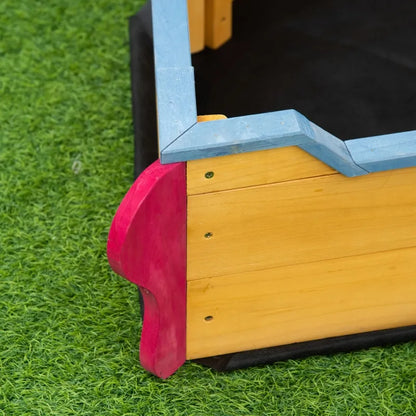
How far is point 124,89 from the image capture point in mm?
2357

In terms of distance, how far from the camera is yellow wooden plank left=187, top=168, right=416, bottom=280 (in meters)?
1.34

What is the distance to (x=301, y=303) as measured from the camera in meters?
1.60

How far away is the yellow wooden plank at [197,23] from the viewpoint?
212 cm

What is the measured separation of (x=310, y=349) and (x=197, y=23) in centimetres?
102

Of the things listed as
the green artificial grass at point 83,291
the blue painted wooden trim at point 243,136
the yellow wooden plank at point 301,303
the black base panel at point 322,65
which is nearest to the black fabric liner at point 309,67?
the black base panel at point 322,65

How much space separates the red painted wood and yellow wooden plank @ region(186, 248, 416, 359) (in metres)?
0.06

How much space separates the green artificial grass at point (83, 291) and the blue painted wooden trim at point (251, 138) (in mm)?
614

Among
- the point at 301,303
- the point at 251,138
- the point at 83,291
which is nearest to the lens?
the point at 251,138

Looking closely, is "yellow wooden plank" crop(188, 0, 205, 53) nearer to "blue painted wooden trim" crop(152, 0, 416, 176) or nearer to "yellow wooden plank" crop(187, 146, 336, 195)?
"blue painted wooden trim" crop(152, 0, 416, 176)

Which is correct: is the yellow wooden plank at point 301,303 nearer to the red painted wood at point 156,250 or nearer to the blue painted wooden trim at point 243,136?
the red painted wood at point 156,250

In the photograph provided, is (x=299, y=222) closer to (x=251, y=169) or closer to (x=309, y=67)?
(x=251, y=169)

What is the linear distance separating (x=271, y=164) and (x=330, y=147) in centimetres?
10

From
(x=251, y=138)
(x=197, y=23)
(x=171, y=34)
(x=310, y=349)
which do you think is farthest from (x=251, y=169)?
(x=197, y=23)

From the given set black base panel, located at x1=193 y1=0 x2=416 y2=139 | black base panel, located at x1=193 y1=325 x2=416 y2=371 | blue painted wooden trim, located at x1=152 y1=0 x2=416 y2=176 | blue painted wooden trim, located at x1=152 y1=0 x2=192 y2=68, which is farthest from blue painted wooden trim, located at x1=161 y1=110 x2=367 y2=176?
black base panel, located at x1=193 y1=0 x2=416 y2=139
